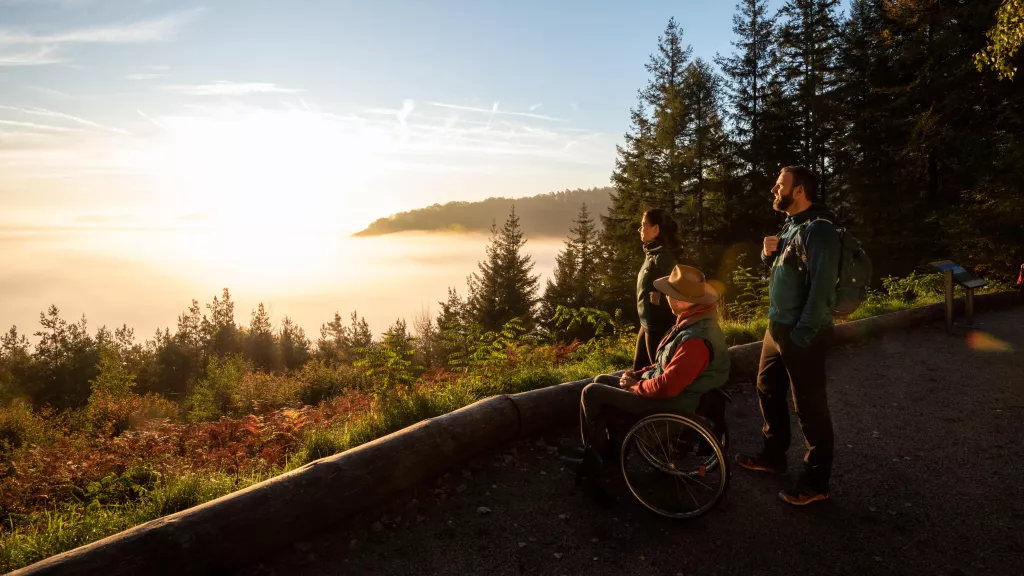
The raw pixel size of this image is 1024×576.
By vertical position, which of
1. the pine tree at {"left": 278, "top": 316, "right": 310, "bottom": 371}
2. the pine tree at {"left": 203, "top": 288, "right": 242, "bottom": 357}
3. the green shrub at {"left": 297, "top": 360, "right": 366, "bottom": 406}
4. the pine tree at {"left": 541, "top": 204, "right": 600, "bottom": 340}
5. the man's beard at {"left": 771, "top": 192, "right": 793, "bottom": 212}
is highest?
the man's beard at {"left": 771, "top": 192, "right": 793, "bottom": 212}

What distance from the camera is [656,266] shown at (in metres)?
5.26

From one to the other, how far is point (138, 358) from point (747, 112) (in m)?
63.1

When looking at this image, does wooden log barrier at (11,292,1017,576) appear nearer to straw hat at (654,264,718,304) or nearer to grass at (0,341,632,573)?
grass at (0,341,632,573)

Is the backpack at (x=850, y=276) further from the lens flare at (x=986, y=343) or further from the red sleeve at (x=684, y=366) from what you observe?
the lens flare at (x=986, y=343)

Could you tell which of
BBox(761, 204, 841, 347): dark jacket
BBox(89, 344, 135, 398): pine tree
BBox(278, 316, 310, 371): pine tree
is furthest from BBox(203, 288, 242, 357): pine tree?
BBox(761, 204, 841, 347): dark jacket

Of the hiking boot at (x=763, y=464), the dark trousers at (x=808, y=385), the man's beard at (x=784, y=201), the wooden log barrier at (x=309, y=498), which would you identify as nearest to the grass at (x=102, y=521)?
the wooden log barrier at (x=309, y=498)

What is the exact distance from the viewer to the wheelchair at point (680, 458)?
3885mm

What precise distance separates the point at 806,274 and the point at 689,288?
853mm

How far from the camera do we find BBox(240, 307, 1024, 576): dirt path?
3.60m

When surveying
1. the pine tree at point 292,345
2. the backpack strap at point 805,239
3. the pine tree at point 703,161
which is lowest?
the pine tree at point 292,345

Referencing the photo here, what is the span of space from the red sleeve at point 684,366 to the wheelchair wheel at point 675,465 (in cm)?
20

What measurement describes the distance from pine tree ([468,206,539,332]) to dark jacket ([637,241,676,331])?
42209 millimetres

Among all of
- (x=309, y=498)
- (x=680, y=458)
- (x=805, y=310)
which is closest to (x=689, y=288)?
(x=805, y=310)

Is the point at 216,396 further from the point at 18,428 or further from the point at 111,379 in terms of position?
the point at 111,379
